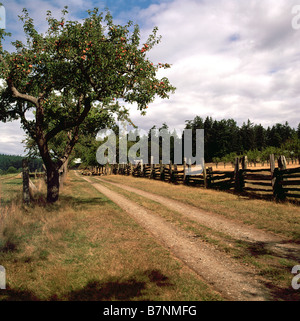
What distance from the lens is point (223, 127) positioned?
102 meters

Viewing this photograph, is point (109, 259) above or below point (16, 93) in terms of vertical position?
below

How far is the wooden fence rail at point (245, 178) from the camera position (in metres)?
11.1

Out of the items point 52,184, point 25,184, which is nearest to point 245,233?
point 52,184

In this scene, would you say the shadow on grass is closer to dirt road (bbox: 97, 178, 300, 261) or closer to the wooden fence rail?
dirt road (bbox: 97, 178, 300, 261)

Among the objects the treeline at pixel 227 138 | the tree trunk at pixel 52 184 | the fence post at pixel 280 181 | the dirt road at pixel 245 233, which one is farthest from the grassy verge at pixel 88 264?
the treeline at pixel 227 138

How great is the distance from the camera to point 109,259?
4.99 metres

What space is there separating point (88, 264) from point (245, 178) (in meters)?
12.3

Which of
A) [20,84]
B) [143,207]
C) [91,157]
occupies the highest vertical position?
[20,84]

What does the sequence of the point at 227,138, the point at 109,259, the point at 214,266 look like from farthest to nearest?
the point at 227,138 < the point at 109,259 < the point at 214,266

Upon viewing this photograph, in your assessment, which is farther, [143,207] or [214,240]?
[143,207]

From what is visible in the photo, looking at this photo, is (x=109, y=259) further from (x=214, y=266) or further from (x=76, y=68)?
→ (x=76, y=68)
